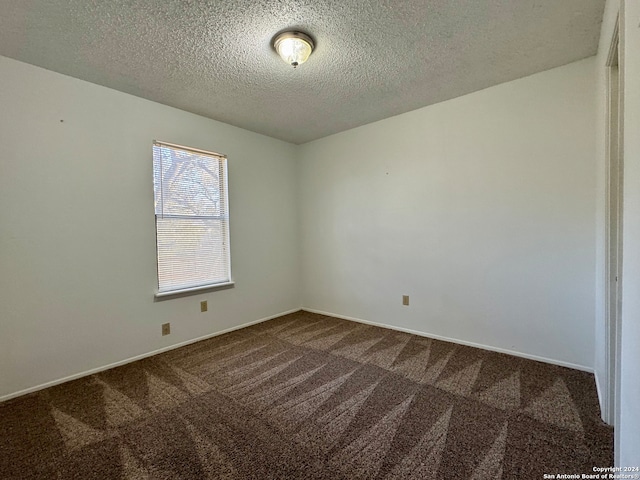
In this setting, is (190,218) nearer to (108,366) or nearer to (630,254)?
(108,366)

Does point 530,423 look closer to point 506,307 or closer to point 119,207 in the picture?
point 506,307

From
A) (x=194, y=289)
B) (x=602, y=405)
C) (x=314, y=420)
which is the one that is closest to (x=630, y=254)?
(x=602, y=405)

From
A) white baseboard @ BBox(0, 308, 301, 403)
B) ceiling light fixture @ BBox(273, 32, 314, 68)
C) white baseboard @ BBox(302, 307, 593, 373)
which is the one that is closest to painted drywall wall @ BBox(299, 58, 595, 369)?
white baseboard @ BBox(302, 307, 593, 373)

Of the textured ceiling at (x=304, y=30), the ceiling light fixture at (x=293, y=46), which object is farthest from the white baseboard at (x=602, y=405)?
the ceiling light fixture at (x=293, y=46)

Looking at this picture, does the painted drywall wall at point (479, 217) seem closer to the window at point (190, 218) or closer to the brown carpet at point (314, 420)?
the brown carpet at point (314, 420)

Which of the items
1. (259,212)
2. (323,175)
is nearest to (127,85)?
(259,212)

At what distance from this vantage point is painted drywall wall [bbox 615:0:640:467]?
953 millimetres

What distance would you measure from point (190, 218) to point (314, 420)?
2.34 m

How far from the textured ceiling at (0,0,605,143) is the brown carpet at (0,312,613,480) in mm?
2452

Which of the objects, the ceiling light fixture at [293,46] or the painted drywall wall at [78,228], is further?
the painted drywall wall at [78,228]

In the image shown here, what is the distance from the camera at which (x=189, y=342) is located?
3096 millimetres

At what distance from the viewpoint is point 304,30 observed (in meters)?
1.88

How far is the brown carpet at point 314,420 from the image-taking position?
144 cm

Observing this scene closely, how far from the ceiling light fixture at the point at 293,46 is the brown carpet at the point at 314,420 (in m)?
2.37
